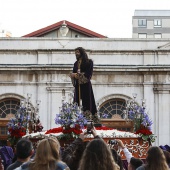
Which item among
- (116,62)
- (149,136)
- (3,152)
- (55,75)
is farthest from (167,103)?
(3,152)

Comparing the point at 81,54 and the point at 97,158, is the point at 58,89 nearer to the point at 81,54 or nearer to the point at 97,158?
the point at 81,54

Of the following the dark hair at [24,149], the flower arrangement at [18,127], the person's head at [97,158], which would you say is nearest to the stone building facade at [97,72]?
the flower arrangement at [18,127]

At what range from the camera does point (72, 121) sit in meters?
18.6

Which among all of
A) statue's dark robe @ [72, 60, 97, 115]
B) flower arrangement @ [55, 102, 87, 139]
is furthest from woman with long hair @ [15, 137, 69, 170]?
statue's dark robe @ [72, 60, 97, 115]

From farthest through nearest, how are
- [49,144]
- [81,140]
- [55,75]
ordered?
[55,75] < [81,140] < [49,144]

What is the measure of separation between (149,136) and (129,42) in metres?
20.1

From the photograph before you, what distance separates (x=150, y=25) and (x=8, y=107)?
61.4 metres

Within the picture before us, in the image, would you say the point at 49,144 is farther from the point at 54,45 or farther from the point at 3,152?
the point at 54,45

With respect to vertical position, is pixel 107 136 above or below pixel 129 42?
below

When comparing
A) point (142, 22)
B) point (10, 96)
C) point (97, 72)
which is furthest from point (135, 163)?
point (142, 22)

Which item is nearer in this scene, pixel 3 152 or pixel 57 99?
pixel 3 152

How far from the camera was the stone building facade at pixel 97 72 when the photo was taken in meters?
38.6

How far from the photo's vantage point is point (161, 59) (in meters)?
39.3

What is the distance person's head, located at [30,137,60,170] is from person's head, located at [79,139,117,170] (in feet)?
1.47
